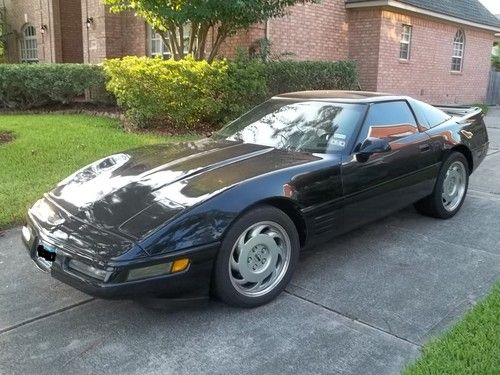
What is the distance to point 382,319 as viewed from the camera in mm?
3154

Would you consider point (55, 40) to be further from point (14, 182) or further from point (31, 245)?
point (31, 245)

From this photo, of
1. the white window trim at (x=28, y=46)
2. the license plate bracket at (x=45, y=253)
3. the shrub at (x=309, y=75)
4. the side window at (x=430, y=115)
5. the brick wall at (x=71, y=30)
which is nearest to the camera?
the license plate bracket at (x=45, y=253)

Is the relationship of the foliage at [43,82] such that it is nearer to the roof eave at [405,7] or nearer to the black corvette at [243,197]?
the roof eave at [405,7]

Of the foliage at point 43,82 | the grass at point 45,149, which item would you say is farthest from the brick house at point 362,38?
the grass at point 45,149

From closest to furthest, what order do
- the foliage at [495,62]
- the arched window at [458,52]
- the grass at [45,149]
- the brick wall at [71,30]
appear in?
the grass at [45,149], the arched window at [458,52], the brick wall at [71,30], the foliage at [495,62]

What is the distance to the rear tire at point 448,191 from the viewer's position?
16.3 feet

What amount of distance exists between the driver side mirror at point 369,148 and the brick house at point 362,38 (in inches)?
310

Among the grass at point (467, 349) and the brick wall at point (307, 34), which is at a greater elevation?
the brick wall at point (307, 34)

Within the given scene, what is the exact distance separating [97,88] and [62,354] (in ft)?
36.6

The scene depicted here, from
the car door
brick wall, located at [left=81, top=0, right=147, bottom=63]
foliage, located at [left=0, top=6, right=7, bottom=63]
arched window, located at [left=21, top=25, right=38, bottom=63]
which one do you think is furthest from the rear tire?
foliage, located at [left=0, top=6, right=7, bottom=63]

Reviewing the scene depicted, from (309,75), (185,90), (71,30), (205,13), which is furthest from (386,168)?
(71,30)

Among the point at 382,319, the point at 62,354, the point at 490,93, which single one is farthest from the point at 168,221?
the point at 490,93

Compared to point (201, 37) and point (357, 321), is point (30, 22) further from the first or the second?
point (357, 321)

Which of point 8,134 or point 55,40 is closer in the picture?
point 8,134
